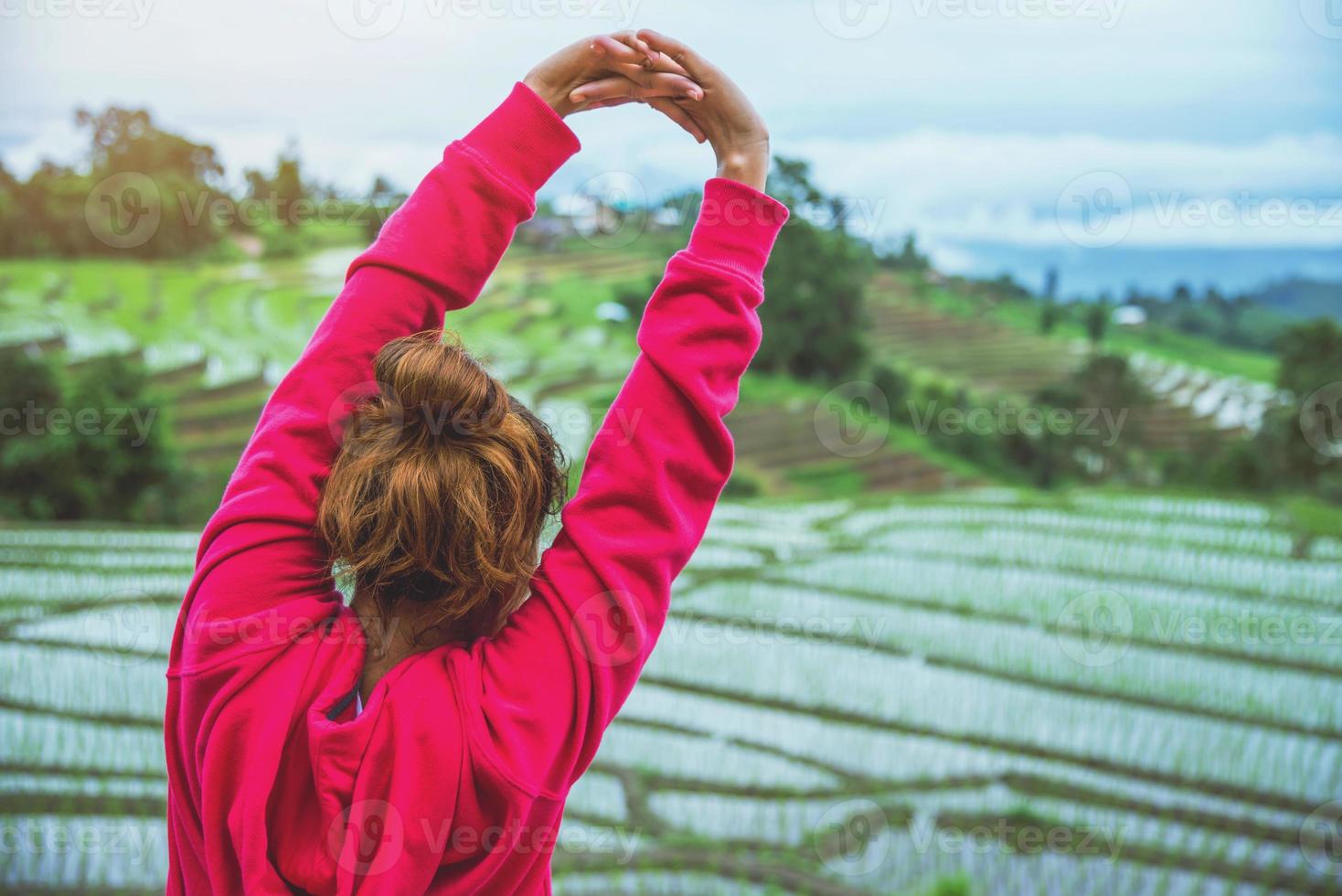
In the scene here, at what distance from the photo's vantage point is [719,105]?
1.97 feet

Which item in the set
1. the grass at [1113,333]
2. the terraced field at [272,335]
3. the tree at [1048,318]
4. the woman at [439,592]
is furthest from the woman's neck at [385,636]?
the tree at [1048,318]

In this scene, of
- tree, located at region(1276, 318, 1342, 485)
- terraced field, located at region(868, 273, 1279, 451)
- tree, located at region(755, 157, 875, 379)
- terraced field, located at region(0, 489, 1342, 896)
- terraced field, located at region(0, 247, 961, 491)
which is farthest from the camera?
terraced field, located at region(868, 273, 1279, 451)

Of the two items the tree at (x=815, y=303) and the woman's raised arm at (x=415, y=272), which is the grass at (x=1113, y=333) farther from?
the woman's raised arm at (x=415, y=272)

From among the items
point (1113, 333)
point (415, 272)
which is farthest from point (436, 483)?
point (1113, 333)

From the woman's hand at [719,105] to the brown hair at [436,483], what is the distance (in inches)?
7.3

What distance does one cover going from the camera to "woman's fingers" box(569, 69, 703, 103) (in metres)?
0.60

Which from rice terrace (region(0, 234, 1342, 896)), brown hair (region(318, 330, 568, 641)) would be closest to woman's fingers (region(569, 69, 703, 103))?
brown hair (region(318, 330, 568, 641))

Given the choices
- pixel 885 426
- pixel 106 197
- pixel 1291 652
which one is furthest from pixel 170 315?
pixel 1291 652

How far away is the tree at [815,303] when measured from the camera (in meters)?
6.49

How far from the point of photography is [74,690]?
8.26ft

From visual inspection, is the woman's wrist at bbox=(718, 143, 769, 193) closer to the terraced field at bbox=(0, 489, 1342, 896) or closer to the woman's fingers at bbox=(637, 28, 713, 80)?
the woman's fingers at bbox=(637, 28, 713, 80)

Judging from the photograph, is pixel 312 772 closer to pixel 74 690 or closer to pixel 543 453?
pixel 543 453

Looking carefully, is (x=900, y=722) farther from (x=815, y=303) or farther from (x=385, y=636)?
(x=815, y=303)

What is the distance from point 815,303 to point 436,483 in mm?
6574
